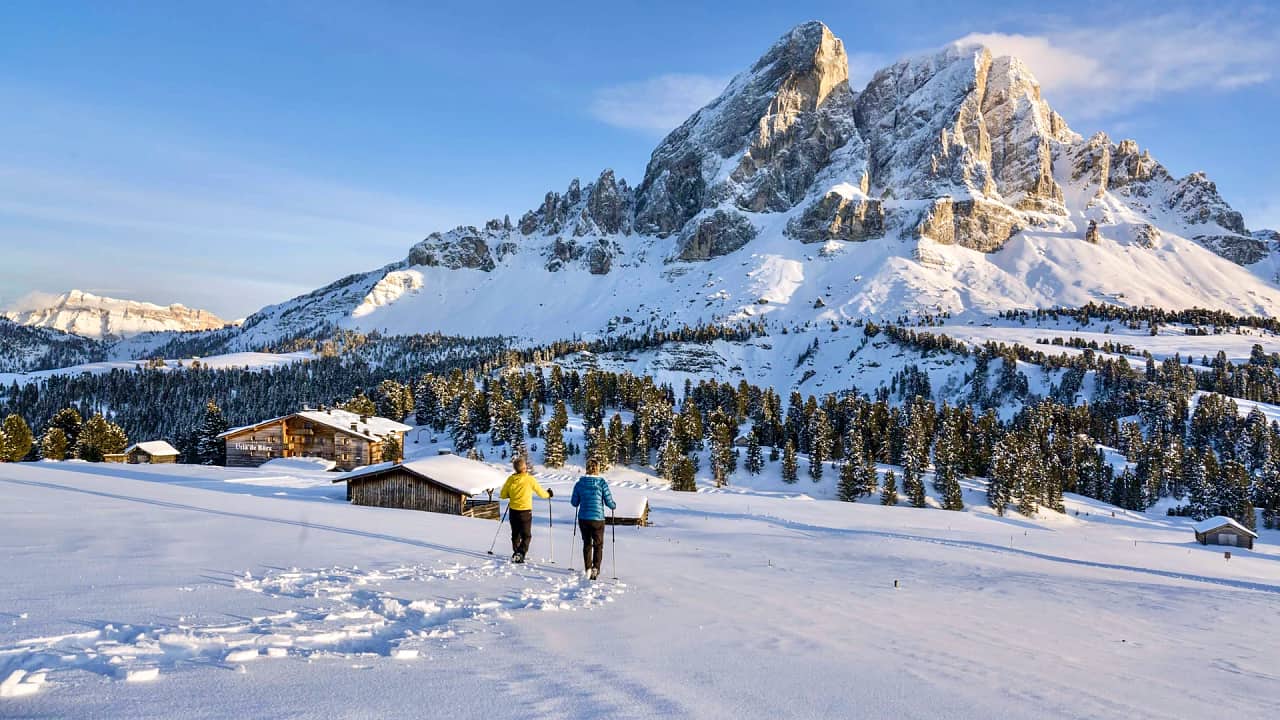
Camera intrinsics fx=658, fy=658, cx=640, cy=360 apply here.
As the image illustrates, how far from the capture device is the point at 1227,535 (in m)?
60.5

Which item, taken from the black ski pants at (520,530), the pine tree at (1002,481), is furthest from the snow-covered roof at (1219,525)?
the black ski pants at (520,530)

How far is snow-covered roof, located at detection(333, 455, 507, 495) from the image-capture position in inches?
1275

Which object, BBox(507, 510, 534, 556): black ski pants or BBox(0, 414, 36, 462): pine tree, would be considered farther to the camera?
BBox(0, 414, 36, 462): pine tree

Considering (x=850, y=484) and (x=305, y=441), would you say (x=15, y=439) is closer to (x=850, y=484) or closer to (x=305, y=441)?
(x=305, y=441)

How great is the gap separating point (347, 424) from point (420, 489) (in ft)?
145

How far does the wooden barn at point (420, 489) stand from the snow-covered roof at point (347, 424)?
38897 mm

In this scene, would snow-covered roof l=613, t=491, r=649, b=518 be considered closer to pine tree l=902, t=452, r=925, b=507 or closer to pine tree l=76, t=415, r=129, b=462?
pine tree l=902, t=452, r=925, b=507

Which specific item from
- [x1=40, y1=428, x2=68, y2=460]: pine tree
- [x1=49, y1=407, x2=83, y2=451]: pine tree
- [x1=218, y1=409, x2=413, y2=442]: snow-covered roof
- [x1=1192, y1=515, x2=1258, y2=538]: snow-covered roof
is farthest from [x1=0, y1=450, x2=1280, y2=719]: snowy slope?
[x1=49, y1=407, x2=83, y2=451]: pine tree

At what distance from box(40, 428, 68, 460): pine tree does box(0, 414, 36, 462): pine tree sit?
4.69ft

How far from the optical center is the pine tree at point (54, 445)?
62.4 metres

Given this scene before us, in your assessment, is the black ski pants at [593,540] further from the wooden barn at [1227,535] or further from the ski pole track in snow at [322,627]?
the wooden barn at [1227,535]

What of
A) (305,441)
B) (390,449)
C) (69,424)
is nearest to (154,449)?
(305,441)

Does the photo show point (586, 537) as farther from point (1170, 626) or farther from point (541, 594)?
point (1170, 626)

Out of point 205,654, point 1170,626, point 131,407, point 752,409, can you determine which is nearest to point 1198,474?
point 752,409
